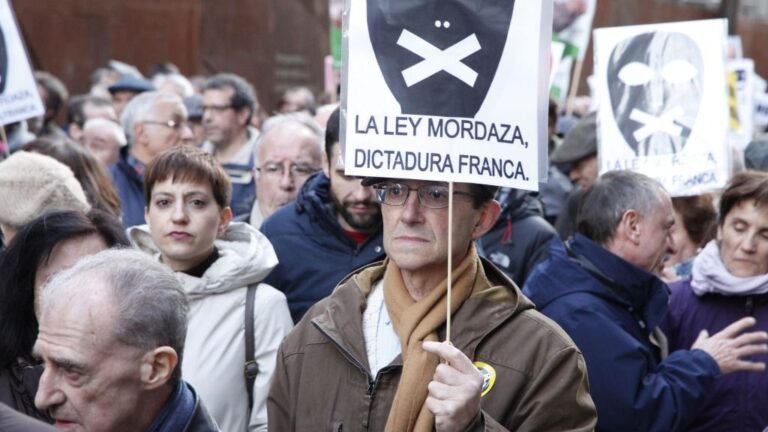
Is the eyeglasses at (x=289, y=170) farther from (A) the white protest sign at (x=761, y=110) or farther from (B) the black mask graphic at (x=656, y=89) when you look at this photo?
(A) the white protest sign at (x=761, y=110)

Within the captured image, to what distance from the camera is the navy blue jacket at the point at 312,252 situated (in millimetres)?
5898

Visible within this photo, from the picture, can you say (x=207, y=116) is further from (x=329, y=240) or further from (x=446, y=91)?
(x=446, y=91)

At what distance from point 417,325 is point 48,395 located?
3.42 feet

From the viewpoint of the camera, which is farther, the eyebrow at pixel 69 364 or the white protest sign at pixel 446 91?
the white protest sign at pixel 446 91

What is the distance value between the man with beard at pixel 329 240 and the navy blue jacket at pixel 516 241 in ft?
4.18

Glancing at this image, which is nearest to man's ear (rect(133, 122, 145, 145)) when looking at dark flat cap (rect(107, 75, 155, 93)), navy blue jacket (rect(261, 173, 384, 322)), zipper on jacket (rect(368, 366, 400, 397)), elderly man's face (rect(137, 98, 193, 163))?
elderly man's face (rect(137, 98, 193, 163))

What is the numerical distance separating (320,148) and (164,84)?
5952mm

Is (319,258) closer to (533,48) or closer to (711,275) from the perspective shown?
(711,275)

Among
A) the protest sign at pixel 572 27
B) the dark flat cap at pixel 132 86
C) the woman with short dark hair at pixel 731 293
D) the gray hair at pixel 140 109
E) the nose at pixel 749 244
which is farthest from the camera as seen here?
the protest sign at pixel 572 27

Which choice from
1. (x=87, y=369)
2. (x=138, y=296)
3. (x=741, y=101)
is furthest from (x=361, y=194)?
(x=741, y=101)

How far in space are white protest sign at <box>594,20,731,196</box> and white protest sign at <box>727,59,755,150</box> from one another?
10.7ft

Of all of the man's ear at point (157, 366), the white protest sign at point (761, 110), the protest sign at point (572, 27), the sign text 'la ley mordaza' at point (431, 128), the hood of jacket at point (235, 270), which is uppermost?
the protest sign at point (572, 27)

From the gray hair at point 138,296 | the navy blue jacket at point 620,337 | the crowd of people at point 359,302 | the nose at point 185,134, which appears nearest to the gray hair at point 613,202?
the crowd of people at point 359,302

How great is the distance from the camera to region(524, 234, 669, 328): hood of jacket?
5.29m
